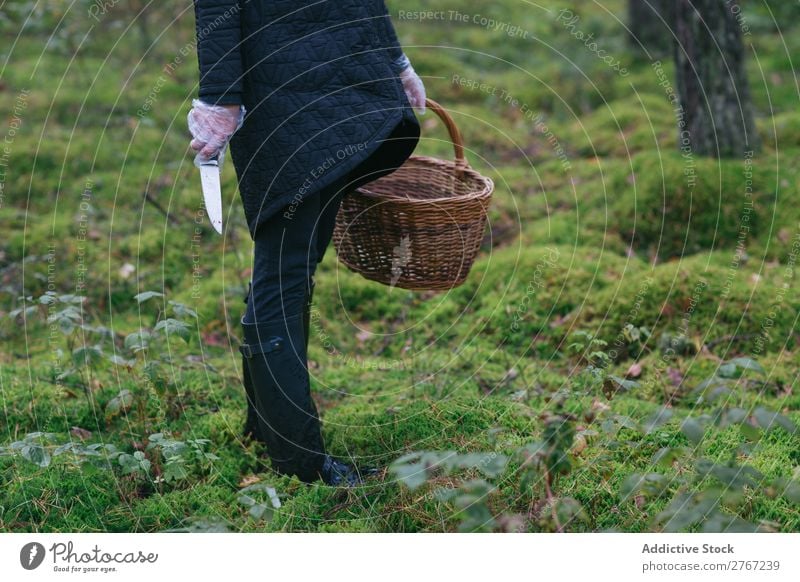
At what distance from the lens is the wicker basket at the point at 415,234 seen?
122 inches

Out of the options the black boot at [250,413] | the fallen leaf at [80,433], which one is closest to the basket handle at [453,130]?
the black boot at [250,413]

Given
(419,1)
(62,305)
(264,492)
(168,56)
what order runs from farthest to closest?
1. (419,1)
2. (168,56)
3. (62,305)
4. (264,492)

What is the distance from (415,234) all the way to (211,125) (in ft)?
2.99

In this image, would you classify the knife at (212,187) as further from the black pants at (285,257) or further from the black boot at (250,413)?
the black boot at (250,413)

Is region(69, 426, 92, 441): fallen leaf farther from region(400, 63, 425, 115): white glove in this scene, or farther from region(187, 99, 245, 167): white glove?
region(400, 63, 425, 115): white glove

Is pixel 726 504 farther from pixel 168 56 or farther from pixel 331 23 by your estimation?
pixel 168 56

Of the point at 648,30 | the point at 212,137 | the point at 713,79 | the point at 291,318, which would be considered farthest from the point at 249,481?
the point at 648,30

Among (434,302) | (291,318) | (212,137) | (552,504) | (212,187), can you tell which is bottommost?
(434,302)

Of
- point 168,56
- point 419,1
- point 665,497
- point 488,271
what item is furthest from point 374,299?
point 419,1

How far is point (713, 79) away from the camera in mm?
5051

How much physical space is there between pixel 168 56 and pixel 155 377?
5.49 metres

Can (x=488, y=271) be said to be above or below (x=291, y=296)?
below

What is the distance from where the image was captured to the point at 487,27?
370 inches

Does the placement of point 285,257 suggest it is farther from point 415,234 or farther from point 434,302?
point 434,302
